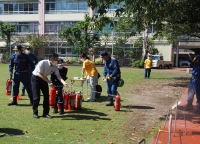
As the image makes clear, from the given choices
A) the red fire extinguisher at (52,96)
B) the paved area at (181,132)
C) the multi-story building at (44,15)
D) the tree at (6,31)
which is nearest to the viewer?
the paved area at (181,132)

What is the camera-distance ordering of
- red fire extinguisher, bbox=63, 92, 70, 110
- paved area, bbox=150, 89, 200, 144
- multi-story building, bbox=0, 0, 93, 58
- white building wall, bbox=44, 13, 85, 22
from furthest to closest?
multi-story building, bbox=0, 0, 93, 58 → white building wall, bbox=44, 13, 85, 22 → red fire extinguisher, bbox=63, 92, 70, 110 → paved area, bbox=150, 89, 200, 144

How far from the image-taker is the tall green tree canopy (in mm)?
9656

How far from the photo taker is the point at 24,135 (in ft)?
21.9

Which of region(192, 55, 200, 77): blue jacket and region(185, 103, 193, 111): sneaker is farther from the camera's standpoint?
region(185, 103, 193, 111): sneaker

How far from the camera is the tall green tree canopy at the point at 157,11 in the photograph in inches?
380

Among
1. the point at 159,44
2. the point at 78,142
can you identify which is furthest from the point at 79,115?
the point at 159,44

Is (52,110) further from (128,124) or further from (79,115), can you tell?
(128,124)

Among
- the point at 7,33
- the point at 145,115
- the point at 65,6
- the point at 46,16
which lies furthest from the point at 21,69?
the point at 46,16

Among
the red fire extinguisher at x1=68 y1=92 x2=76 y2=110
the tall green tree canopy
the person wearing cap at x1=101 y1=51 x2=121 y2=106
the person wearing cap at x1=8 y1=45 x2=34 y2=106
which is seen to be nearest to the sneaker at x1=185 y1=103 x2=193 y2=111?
the person wearing cap at x1=101 y1=51 x2=121 y2=106

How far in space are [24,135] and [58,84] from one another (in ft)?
8.63

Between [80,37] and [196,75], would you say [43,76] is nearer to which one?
[196,75]

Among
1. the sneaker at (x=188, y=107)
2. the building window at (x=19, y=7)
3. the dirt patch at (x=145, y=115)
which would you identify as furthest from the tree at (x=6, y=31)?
the sneaker at (x=188, y=107)

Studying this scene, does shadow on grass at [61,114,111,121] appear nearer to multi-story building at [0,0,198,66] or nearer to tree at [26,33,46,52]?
tree at [26,33,46,52]

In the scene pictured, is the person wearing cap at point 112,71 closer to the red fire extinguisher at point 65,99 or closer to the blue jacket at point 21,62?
the red fire extinguisher at point 65,99
